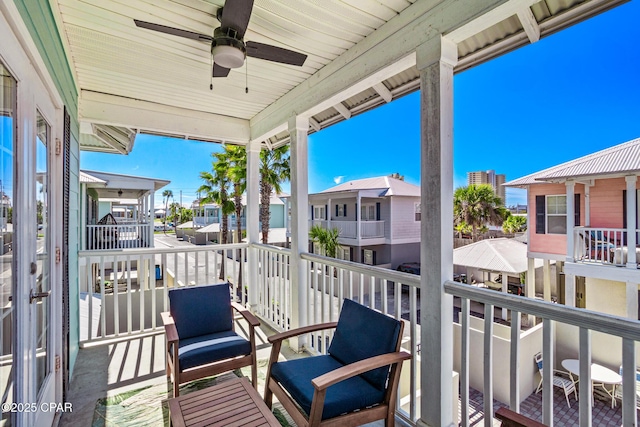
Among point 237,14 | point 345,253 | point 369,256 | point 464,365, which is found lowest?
point 369,256

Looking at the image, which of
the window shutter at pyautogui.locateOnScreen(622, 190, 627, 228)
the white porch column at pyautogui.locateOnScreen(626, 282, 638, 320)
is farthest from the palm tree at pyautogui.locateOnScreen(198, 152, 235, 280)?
the white porch column at pyautogui.locateOnScreen(626, 282, 638, 320)

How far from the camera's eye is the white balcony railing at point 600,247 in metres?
6.66

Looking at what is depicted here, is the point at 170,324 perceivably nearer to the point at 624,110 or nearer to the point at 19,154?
the point at 19,154

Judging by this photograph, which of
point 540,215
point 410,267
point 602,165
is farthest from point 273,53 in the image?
point 410,267

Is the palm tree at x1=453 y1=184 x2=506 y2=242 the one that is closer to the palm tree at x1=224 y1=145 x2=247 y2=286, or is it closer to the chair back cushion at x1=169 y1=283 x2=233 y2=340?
the palm tree at x1=224 y1=145 x2=247 y2=286

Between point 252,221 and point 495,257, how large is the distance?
24.7ft

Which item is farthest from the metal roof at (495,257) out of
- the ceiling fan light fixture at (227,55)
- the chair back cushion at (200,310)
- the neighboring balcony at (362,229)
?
the ceiling fan light fixture at (227,55)

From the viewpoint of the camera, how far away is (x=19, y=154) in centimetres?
140

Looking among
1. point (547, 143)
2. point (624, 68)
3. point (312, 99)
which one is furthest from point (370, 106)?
point (547, 143)

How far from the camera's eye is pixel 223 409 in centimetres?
168

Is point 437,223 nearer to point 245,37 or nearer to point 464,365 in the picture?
point 464,365

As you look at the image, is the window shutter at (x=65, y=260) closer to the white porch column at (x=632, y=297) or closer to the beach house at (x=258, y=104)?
the beach house at (x=258, y=104)

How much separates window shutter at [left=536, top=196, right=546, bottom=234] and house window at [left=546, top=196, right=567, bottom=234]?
0.46ft

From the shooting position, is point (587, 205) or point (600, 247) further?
point (587, 205)
